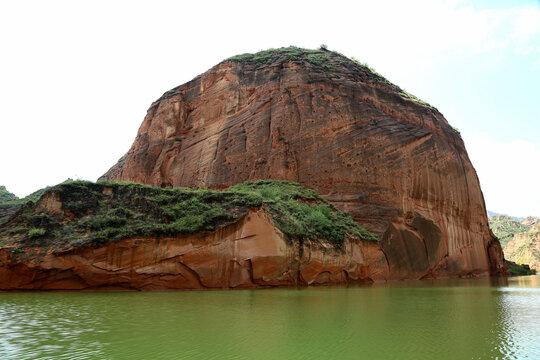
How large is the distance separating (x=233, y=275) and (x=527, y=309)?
35.2 feet

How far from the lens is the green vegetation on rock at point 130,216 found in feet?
49.4

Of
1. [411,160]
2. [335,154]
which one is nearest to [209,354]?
[335,154]

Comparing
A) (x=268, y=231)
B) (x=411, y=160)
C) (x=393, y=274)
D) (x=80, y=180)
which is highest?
(x=411, y=160)

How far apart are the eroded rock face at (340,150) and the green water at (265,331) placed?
1680 cm

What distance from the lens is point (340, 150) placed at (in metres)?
29.5

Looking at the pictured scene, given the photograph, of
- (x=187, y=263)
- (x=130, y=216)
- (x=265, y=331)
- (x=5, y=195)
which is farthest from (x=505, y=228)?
A: (x=265, y=331)

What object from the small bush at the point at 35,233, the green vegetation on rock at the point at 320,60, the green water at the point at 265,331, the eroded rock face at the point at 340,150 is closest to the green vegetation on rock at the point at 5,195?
the eroded rock face at the point at 340,150

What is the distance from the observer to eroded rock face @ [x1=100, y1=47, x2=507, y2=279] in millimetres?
28328

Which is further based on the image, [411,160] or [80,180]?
[411,160]

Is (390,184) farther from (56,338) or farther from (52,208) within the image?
(56,338)

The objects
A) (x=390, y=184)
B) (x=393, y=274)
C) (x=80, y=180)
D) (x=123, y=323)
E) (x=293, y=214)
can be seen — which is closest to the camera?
(x=123, y=323)

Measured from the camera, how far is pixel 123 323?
7105 millimetres

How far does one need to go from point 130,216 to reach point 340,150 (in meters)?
Answer: 18.0

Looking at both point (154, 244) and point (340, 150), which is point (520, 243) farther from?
point (154, 244)
